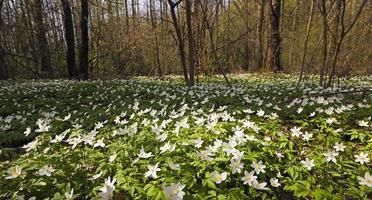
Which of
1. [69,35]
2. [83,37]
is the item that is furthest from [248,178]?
[69,35]

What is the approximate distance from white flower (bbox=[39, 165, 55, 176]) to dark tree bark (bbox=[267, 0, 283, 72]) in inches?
580

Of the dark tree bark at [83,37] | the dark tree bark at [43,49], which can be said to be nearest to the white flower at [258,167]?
the dark tree bark at [83,37]

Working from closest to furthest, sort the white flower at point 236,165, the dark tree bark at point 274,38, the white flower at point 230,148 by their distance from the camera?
the white flower at point 236,165 → the white flower at point 230,148 → the dark tree bark at point 274,38

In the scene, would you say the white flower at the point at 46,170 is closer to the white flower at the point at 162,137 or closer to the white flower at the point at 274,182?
the white flower at the point at 162,137

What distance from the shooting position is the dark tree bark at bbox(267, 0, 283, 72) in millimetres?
15703

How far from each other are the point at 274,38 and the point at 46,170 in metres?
15.0

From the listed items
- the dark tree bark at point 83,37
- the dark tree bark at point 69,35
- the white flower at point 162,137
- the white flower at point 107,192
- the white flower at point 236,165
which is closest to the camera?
the white flower at point 107,192

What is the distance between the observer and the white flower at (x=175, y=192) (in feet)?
6.80

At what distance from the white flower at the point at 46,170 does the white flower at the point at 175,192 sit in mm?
962

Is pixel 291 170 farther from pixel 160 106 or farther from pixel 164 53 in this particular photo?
pixel 164 53

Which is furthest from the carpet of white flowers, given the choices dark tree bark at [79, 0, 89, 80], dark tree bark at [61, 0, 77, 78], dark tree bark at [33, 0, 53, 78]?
dark tree bark at [33, 0, 53, 78]

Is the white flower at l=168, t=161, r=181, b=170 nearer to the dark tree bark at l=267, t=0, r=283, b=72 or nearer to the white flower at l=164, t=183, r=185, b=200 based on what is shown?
the white flower at l=164, t=183, r=185, b=200

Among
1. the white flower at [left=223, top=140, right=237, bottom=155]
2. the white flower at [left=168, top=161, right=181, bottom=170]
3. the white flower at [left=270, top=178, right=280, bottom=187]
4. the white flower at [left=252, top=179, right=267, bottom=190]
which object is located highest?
the white flower at [left=223, top=140, right=237, bottom=155]

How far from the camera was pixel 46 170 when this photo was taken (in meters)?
2.37
